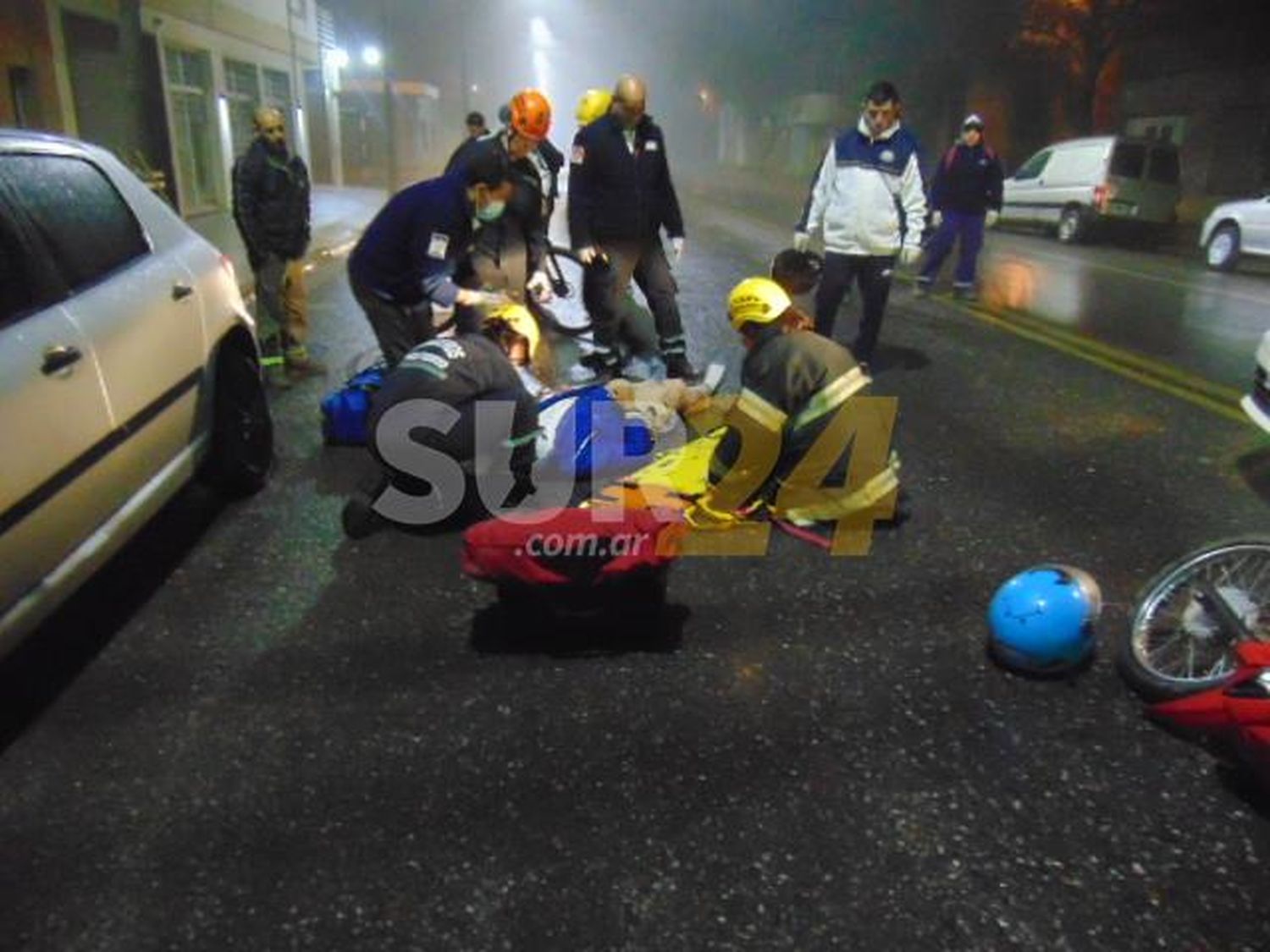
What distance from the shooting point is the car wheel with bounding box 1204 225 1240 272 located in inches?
541

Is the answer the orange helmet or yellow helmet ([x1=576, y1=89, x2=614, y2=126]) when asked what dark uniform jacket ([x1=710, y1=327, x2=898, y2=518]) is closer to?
the orange helmet

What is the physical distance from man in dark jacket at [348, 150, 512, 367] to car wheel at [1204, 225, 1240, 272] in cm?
1277

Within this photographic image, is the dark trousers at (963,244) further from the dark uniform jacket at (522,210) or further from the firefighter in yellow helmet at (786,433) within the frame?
the firefighter in yellow helmet at (786,433)

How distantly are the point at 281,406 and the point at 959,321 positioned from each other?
6.23 metres

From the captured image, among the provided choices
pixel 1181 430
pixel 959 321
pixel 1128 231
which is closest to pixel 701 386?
pixel 1181 430

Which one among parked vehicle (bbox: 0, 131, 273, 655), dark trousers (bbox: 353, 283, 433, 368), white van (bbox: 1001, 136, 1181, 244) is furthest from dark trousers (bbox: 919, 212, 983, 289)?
white van (bbox: 1001, 136, 1181, 244)

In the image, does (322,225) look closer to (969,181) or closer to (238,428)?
(969,181)

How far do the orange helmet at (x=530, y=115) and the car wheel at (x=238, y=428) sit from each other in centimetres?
213

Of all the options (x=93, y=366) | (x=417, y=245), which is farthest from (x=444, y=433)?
(x=93, y=366)

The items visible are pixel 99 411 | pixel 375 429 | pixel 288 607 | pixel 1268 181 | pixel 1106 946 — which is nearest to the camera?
pixel 1106 946

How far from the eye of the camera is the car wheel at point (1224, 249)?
45.1 feet

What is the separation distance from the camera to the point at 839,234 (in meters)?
6.60

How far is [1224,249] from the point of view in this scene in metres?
14.0

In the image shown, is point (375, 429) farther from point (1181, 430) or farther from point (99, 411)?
point (1181, 430)
